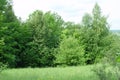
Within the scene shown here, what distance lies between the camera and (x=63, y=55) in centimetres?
4528

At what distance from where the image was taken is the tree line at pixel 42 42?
43.6 m

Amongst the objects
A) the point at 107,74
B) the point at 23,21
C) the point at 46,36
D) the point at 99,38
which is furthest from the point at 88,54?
the point at 107,74

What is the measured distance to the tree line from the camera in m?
43.6

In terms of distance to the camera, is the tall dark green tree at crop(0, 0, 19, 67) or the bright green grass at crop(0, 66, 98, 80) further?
the tall dark green tree at crop(0, 0, 19, 67)

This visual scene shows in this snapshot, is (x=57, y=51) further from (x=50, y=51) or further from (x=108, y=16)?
(x=108, y=16)

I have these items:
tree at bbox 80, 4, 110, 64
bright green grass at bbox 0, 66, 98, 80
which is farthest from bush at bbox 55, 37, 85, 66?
bright green grass at bbox 0, 66, 98, 80

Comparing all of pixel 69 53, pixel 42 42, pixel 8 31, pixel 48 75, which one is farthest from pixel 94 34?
pixel 48 75

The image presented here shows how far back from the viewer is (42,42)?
46.3 meters

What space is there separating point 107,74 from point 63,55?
33.6 m

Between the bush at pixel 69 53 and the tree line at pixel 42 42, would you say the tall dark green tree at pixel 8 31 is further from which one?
the bush at pixel 69 53

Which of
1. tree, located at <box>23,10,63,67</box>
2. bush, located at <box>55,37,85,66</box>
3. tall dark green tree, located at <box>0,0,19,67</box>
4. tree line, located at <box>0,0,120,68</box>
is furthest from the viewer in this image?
tree, located at <box>23,10,63,67</box>

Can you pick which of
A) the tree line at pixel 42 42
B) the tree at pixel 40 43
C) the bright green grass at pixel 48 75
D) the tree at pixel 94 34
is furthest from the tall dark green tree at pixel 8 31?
the bright green grass at pixel 48 75

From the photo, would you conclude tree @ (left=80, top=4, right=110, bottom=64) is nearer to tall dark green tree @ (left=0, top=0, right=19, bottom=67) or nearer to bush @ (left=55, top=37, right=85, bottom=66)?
bush @ (left=55, top=37, right=85, bottom=66)

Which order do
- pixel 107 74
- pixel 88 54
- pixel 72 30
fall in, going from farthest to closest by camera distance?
pixel 72 30
pixel 88 54
pixel 107 74
